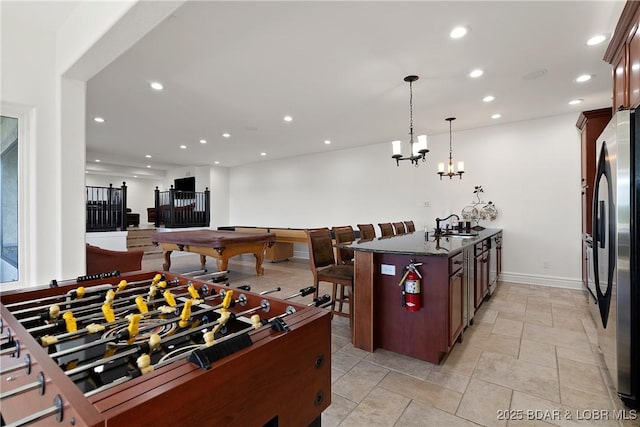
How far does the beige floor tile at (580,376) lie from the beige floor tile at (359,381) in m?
1.28

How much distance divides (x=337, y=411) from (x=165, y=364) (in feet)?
4.73

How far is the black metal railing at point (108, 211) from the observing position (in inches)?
267

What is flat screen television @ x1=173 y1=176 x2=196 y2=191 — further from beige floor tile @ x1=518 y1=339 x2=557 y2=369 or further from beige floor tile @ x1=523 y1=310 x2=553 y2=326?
beige floor tile @ x1=518 y1=339 x2=557 y2=369

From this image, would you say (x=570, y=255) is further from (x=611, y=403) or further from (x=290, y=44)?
(x=290, y=44)

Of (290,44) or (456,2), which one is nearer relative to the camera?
(456,2)

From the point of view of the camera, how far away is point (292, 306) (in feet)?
3.70

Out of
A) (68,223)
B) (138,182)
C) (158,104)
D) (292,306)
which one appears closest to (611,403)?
(292,306)

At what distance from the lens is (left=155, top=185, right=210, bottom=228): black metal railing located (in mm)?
8508

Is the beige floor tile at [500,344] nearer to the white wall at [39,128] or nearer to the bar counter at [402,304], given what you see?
the bar counter at [402,304]

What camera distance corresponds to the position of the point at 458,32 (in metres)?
2.44

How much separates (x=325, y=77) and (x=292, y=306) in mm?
2853

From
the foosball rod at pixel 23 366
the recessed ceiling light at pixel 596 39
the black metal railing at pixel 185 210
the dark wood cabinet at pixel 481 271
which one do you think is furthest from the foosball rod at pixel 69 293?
the black metal railing at pixel 185 210

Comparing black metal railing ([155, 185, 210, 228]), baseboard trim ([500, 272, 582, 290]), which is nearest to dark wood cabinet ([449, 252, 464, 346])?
baseboard trim ([500, 272, 582, 290])

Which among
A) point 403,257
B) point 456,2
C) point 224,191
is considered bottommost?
point 403,257
